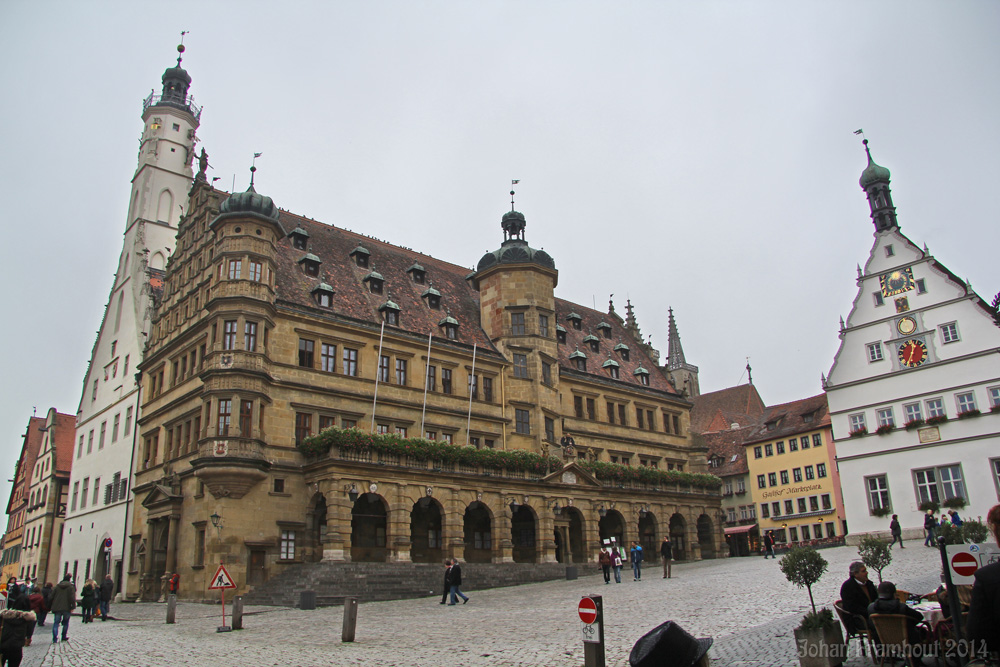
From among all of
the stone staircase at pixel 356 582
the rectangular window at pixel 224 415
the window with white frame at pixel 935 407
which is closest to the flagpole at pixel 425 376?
the stone staircase at pixel 356 582

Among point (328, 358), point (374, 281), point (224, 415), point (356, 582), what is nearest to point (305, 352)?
point (328, 358)

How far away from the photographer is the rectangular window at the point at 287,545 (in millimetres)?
34250

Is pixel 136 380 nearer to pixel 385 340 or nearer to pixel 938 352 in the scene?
pixel 385 340

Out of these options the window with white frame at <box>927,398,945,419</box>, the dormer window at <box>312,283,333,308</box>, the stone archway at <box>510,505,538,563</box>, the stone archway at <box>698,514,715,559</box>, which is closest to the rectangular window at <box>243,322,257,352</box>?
the dormer window at <box>312,283,333,308</box>

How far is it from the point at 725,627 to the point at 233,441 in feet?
79.0

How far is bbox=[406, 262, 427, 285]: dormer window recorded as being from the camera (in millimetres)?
47625

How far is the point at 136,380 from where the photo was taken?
44656 mm

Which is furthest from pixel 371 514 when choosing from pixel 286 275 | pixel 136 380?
pixel 136 380

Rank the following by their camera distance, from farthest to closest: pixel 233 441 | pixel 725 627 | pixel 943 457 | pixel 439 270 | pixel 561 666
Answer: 1. pixel 439 270
2. pixel 943 457
3. pixel 233 441
4. pixel 725 627
5. pixel 561 666

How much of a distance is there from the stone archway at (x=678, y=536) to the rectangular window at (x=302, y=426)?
24682 mm

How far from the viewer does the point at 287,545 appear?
34500 mm

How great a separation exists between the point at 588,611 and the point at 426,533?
29508 millimetres

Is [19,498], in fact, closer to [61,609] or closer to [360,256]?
[360,256]

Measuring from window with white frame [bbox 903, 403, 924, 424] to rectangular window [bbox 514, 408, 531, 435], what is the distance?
71.6 feet
